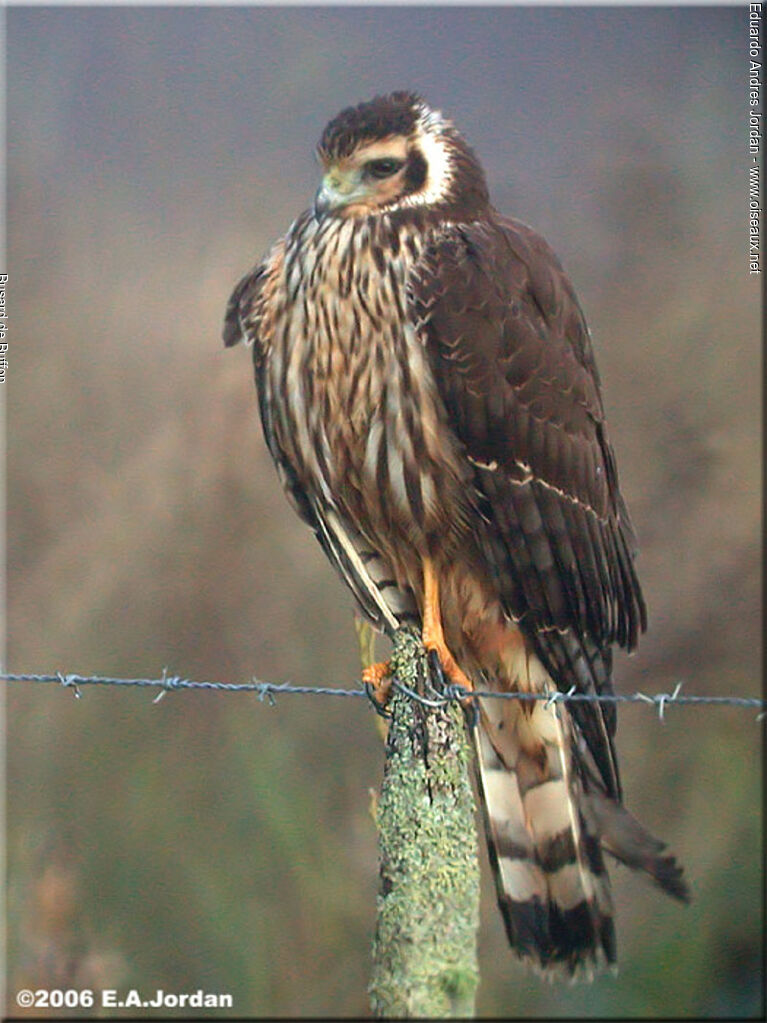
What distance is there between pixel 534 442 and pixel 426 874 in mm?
918

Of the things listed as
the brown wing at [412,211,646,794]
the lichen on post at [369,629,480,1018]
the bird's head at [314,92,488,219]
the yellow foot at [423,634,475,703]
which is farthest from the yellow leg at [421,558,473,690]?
the bird's head at [314,92,488,219]

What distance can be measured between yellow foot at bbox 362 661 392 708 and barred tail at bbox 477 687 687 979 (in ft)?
0.94

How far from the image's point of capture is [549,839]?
264 centimetres

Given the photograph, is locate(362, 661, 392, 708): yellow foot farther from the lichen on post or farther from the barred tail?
the lichen on post

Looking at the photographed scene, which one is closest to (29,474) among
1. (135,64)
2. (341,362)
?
(135,64)

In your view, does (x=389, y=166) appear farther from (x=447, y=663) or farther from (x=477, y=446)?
(x=447, y=663)

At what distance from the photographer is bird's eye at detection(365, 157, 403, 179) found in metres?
2.67

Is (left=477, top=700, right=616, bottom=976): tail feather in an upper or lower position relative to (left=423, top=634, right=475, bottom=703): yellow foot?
lower

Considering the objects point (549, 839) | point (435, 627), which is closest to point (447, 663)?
point (435, 627)

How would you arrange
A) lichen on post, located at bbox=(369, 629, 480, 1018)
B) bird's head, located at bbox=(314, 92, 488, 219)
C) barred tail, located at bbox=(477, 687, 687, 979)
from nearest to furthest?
1. lichen on post, located at bbox=(369, 629, 480, 1018)
2. barred tail, located at bbox=(477, 687, 687, 979)
3. bird's head, located at bbox=(314, 92, 488, 219)

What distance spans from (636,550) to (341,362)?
0.76m

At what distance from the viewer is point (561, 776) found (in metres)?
2.73

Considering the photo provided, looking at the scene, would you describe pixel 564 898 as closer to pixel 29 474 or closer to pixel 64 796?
pixel 64 796

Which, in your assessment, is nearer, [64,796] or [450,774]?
[450,774]
